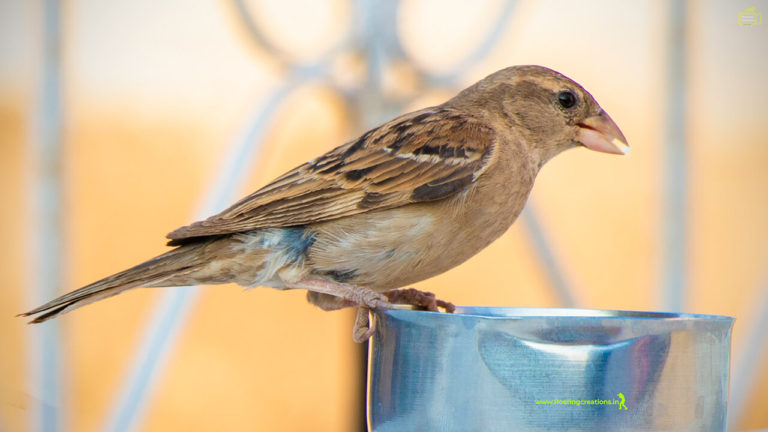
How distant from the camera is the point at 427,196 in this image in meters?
2.55

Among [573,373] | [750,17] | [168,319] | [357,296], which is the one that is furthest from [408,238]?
[750,17]

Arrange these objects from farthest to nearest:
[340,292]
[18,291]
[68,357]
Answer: [18,291]
[68,357]
[340,292]

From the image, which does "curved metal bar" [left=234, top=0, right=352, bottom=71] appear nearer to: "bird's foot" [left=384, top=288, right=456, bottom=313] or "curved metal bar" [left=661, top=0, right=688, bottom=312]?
"bird's foot" [left=384, top=288, right=456, bottom=313]

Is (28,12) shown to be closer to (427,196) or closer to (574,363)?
(427,196)

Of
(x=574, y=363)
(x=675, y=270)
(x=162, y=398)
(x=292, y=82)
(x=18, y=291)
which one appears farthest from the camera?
(x=162, y=398)

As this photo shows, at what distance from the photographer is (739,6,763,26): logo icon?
4469 mm

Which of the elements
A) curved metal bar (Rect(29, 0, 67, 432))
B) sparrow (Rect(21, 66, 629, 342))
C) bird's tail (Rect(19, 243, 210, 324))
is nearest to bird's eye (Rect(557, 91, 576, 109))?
sparrow (Rect(21, 66, 629, 342))

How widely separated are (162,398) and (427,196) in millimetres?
5863

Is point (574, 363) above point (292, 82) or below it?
below

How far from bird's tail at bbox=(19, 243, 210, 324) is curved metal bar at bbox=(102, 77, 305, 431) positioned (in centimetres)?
124

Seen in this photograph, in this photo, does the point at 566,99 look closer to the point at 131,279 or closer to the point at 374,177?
the point at 374,177

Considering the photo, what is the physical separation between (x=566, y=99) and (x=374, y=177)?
737mm

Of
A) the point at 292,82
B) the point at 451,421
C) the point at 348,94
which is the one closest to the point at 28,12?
the point at 292,82

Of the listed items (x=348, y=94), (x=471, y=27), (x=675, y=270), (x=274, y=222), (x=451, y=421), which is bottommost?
(x=451, y=421)
